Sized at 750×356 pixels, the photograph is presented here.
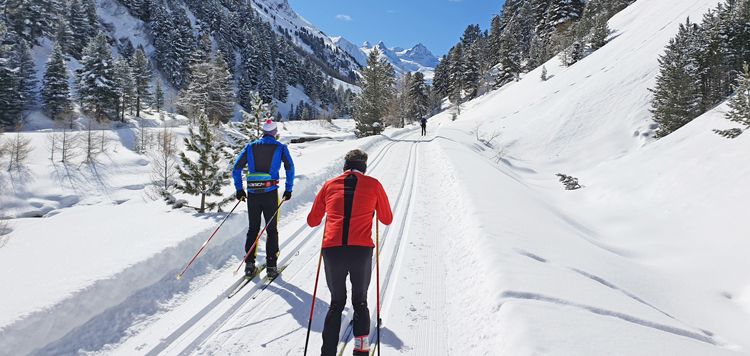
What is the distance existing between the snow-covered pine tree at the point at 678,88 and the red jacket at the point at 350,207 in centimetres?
1684

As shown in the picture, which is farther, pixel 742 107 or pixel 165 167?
pixel 165 167

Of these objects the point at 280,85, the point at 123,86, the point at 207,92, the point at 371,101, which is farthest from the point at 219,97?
the point at 280,85

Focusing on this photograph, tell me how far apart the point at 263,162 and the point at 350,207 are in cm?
211

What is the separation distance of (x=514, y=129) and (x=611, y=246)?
1632 centimetres

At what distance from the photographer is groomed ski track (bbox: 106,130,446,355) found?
2928mm

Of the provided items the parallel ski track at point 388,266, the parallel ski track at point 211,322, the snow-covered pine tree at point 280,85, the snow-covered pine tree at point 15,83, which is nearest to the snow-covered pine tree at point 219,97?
the snow-covered pine tree at point 15,83

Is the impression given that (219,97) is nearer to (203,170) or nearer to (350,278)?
(203,170)

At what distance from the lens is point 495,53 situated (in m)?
56.3

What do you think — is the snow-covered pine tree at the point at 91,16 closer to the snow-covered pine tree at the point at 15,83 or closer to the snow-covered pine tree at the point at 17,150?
the snow-covered pine tree at the point at 15,83

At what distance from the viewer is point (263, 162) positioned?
4145 millimetres

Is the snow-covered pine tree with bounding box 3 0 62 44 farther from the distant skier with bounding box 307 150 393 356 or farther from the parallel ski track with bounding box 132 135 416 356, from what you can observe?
the distant skier with bounding box 307 150 393 356

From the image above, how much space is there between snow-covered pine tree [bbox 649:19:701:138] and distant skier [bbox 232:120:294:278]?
673 inches

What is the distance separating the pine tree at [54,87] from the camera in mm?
35406

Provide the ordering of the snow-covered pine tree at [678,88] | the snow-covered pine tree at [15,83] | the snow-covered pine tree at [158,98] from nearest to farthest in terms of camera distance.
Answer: the snow-covered pine tree at [678,88] → the snow-covered pine tree at [15,83] → the snow-covered pine tree at [158,98]
